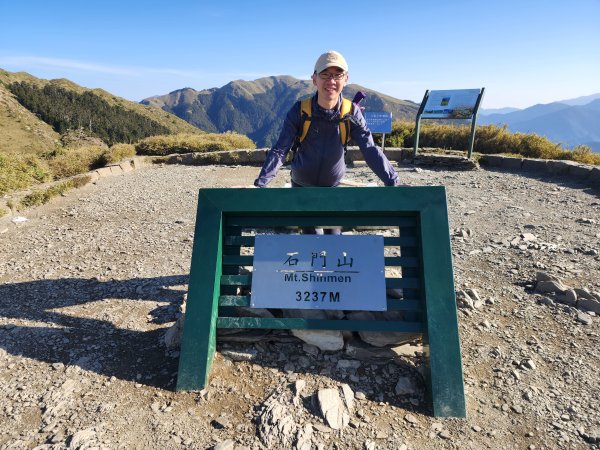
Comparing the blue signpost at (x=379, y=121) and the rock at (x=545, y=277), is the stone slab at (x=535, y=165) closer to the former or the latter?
the blue signpost at (x=379, y=121)

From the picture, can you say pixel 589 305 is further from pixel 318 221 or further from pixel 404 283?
pixel 318 221

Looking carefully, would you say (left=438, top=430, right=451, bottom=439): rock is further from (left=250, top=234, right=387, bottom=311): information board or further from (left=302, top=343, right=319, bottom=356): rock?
(left=302, top=343, right=319, bottom=356): rock

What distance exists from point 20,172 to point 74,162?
1.69m

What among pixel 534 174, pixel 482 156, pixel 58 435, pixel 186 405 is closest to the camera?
pixel 58 435

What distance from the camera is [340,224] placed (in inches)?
92.4

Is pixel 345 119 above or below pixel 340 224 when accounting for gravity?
above

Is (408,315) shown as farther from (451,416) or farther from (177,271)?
(177,271)

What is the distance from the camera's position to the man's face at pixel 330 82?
2506 millimetres

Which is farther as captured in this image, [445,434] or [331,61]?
[331,61]

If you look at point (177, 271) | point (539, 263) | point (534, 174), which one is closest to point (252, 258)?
point (177, 271)

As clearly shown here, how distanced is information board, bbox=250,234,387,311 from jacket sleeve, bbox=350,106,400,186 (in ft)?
1.72

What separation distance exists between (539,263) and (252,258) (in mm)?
3342

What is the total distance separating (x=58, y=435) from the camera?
6.48 feet

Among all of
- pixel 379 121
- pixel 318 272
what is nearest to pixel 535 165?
pixel 379 121
